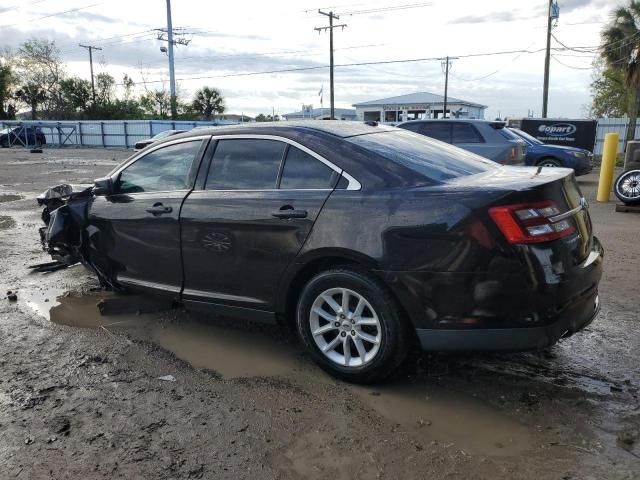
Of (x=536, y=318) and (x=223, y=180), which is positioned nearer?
(x=536, y=318)

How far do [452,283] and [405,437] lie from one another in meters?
0.88

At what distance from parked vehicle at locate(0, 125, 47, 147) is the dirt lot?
137ft

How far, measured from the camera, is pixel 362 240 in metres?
3.34

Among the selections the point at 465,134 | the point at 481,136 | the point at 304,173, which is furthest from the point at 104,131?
the point at 304,173

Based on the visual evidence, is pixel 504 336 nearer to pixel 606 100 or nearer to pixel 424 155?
pixel 424 155

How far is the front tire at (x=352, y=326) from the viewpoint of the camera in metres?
3.34

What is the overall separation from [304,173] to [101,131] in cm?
4338

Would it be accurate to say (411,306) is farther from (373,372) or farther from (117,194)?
(117,194)

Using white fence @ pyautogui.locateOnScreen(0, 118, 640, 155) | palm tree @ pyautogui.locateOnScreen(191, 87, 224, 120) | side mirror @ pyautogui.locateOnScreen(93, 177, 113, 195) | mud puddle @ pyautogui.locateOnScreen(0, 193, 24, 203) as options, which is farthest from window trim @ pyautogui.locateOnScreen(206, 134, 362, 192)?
palm tree @ pyautogui.locateOnScreen(191, 87, 224, 120)

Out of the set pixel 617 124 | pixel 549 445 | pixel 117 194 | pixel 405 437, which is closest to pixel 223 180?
pixel 117 194

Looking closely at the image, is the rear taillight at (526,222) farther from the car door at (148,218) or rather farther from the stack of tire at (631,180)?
the stack of tire at (631,180)

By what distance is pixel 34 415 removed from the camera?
331cm

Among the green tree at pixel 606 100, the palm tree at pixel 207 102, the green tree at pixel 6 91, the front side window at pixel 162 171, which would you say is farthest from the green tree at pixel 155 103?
the front side window at pixel 162 171

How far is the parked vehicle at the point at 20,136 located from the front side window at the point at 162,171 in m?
41.7
